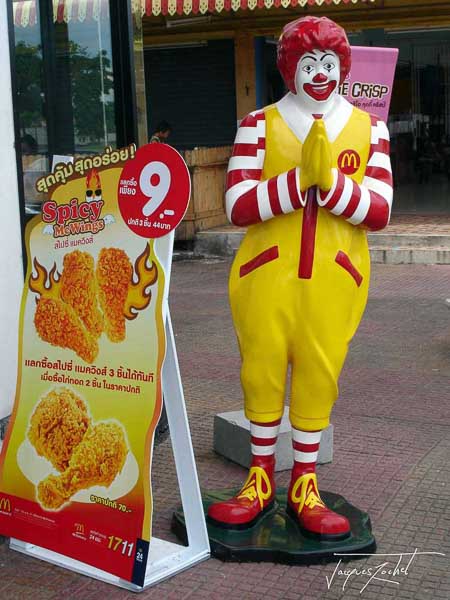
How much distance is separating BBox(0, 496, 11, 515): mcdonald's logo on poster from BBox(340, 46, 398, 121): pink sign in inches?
170

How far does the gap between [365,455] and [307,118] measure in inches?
84.5

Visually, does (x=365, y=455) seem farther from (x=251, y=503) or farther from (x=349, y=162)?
(x=349, y=162)

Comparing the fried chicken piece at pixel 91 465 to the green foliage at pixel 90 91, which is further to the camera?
the green foliage at pixel 90 91

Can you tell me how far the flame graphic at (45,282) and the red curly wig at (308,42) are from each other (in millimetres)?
1263

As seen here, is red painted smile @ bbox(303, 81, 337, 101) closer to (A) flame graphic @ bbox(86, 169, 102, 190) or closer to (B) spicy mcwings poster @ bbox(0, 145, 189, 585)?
(B) spicy mcwings poster @ bbox(0, 145, 189, 585)

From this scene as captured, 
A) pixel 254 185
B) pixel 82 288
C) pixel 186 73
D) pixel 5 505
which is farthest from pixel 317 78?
pixel 186 73

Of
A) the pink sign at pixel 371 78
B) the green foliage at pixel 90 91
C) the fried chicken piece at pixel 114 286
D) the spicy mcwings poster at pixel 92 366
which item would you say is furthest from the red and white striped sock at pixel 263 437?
the pink sign at pixel 371 78

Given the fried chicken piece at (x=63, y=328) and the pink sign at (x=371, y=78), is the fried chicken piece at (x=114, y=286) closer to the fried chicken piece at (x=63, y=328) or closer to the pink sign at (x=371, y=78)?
the fried chicken piece at (x=63, y=328)

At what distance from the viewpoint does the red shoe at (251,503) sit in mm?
3900

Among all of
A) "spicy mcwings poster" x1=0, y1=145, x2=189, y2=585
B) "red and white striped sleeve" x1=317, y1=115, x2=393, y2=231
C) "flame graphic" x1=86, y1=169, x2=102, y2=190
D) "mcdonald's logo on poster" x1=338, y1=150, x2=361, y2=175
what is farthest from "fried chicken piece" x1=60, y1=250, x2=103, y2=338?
"mcdonald's logo on poster" x1=338, y1=150, x2=361, y2=175

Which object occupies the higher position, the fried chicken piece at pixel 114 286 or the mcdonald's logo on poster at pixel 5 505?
the fried chicken piece at pixel 114 286

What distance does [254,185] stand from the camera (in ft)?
12.2

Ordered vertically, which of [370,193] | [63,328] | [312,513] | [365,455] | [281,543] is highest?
[370,193]

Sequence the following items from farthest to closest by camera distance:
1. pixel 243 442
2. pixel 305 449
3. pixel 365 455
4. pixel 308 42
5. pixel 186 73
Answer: pixel 186 73, pixel 365 455, pixel 243 442, pixel 305 449, pixel 308 42
